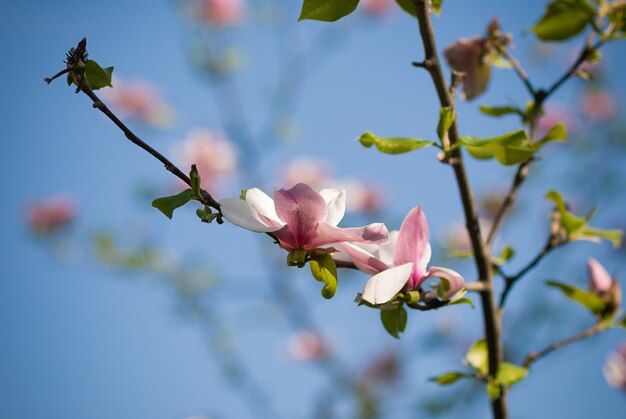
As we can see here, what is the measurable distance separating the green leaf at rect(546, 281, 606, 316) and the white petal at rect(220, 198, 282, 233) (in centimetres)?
38

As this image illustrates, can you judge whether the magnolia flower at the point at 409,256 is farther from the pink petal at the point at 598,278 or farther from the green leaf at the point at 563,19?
the green leaf at the point at 563,19

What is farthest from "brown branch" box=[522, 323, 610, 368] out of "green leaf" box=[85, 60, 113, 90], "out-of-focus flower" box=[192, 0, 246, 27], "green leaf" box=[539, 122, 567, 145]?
"out-of-focus flower" box=[192, 0, 246, 27]

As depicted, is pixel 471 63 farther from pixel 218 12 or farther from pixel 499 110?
pixel 218 12

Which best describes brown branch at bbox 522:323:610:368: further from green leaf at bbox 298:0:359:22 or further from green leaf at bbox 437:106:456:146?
green leaf at bbox 298:0:359:22

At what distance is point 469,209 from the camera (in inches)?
19.7

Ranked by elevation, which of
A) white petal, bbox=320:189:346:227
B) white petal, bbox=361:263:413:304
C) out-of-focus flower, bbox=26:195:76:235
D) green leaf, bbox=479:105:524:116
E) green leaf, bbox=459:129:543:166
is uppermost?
out-of-focus flower, bbox=26:195:76:235

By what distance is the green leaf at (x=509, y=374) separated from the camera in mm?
490

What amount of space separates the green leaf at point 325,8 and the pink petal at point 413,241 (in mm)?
173

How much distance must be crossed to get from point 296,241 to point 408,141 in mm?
151

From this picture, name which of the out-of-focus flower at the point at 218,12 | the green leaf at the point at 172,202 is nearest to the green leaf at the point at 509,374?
the green leaf at the point at 172,202

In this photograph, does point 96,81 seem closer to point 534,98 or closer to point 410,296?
point 410,296

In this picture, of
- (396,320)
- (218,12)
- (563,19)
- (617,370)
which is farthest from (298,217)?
(218,12)

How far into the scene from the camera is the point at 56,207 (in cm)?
228

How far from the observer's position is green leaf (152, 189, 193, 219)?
1.17 ft
